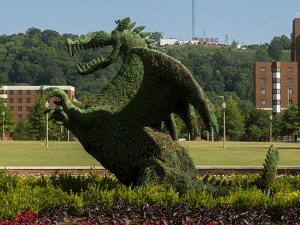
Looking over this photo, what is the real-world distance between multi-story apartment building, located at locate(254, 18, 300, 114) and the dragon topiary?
92.3m

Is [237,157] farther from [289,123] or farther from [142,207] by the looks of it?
[289,123]

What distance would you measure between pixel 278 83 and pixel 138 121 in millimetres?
93318

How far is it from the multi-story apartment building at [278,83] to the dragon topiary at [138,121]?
92330mm

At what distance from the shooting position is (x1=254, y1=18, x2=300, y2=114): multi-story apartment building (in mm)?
100062

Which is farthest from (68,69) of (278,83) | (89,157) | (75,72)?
(89,157)

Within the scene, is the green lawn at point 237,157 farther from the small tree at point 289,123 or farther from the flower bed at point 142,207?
the small tree at point 289,123

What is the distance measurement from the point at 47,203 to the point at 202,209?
252cm

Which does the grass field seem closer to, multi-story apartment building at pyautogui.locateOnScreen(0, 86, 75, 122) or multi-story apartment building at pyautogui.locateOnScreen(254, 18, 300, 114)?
multi-story apartment building at pyautogui.locateOnScreen(254, 18, 300, 114)

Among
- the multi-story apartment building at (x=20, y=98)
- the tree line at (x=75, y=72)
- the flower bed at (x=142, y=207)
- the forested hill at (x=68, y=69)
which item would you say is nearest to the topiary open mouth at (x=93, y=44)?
the flower bed at (x=142, y=207)

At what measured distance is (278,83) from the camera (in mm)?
100312

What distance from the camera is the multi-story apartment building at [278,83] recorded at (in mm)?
100062

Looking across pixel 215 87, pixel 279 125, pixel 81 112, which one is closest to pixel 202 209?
pixel 81 112

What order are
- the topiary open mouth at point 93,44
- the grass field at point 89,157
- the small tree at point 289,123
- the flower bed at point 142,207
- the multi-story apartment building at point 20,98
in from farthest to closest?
the multi-story apartment building at point 20,98, the small tree at point 289,123, the grass field at point 89,157, the topiary open mouth at point 93,44, the flower bed at point 142,207

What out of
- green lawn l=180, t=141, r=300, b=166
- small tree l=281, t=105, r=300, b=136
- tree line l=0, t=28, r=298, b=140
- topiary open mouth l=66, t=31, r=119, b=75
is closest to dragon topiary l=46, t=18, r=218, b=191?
topiary open mouth l=66, t=31, r=119, b=75
